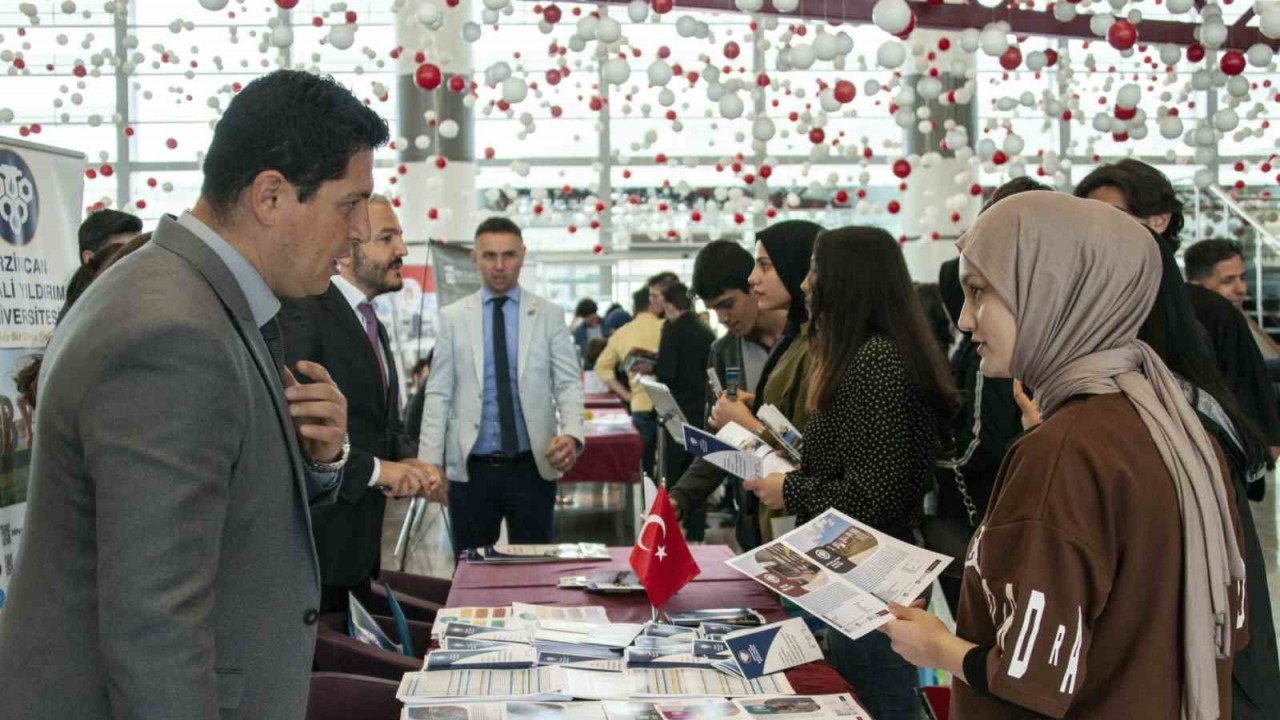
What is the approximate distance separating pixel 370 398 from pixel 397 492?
29 centimetres

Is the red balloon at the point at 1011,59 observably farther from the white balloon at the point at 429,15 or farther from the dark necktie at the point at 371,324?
the dark necktie at the point at 371,324

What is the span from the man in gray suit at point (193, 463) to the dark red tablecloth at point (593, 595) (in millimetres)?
1382

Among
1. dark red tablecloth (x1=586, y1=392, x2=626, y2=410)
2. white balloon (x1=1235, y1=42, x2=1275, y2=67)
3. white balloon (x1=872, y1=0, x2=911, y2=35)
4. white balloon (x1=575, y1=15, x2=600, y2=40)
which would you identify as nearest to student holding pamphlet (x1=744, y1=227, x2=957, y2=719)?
white balloon (x1=872, y1=0, x2=911, y2=35)

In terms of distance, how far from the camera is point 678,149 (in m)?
14.9

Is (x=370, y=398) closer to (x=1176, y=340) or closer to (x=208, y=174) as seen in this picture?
(x=208, y=174)

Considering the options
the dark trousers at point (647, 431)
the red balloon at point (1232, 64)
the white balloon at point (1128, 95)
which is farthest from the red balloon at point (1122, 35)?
the dark trousers at point (647, 431)

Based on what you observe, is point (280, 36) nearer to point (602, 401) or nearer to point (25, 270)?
point (602, 401)

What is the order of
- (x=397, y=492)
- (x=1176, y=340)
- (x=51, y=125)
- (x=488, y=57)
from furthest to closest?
(x=488, y=57), (x=51, y=125), (x=397, y=492), (x=1176, y=340)

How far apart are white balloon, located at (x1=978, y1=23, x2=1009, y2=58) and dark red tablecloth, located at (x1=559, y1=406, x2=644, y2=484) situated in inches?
112

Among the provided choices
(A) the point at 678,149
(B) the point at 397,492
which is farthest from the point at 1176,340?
(A) the point at 678,149

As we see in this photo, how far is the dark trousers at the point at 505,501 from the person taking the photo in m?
4.43

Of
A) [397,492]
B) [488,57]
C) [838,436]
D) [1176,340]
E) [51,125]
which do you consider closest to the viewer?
[1176,340]

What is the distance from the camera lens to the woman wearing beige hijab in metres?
1.45

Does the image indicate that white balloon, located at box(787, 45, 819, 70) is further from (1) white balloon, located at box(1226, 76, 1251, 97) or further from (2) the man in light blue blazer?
(1) white balloon, located at box(1226, 76, 1251, 97)
